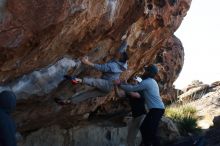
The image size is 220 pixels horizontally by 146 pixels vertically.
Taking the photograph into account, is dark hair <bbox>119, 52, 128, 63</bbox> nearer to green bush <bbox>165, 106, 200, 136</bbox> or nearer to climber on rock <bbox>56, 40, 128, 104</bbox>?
climber on rock <bbox>56, 40, 128, 104</bbox>

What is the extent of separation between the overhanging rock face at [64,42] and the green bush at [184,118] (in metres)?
3.74

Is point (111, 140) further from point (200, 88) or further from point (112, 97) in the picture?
point (200, 88)

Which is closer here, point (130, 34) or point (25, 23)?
point (25, 23)

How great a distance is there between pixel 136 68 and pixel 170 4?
8.64 feet

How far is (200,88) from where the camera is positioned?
2927 cm

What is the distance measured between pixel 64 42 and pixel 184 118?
9778 mm

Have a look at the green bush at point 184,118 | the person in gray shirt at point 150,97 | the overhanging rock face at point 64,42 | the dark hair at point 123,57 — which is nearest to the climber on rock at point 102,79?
the dark hair at point 123,57

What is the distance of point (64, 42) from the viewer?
37.0 feet

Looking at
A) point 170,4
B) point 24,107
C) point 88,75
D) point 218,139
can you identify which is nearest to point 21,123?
point 24,107

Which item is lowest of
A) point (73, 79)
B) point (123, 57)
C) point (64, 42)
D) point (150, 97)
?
point (150, 97)

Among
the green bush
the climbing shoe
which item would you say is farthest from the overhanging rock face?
the green bush

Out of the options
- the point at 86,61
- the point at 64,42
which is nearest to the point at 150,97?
the point at 86,61

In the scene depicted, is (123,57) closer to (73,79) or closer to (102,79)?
(102,79)

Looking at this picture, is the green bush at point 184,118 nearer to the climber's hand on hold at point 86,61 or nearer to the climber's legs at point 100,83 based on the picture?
the climber's legs at point 100,83
